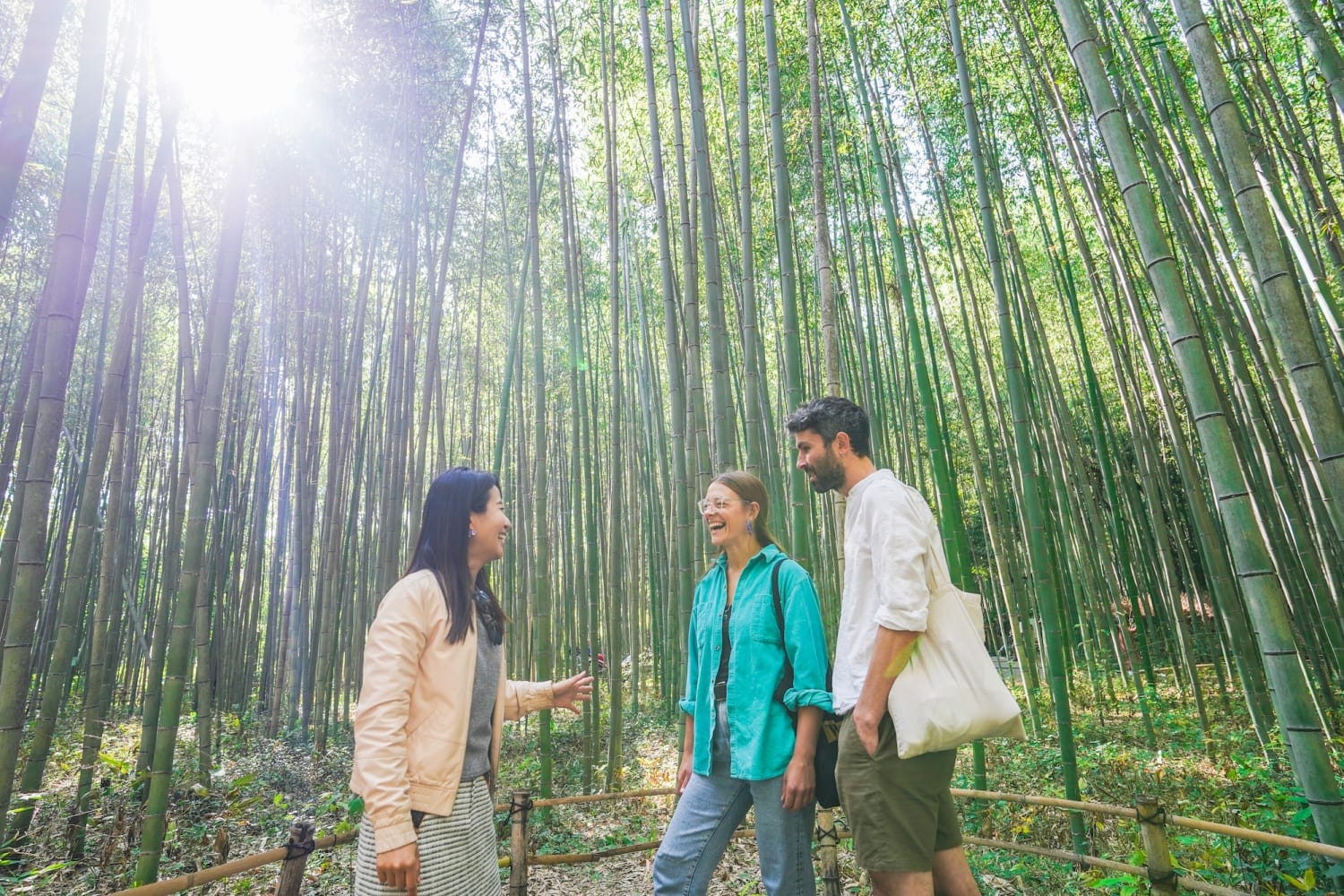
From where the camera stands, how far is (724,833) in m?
1.36

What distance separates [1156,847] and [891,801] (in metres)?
0.83

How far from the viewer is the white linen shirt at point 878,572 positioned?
114cm

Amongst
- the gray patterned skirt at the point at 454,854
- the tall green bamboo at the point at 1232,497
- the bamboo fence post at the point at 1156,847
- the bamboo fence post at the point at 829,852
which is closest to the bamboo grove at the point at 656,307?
the tall green bamboo at the point at 1232,497

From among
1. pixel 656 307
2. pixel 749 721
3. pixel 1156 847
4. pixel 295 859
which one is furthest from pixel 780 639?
pixel 656 307

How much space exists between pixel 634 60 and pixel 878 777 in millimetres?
4872

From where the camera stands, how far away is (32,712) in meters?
5.66

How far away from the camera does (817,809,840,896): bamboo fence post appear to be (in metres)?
1.77

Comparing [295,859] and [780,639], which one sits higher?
[780,639]

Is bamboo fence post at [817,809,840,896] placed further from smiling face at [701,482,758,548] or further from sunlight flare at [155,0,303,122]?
sunlight flare at [155,0,303,122]

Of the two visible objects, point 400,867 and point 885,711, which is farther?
point 885,711

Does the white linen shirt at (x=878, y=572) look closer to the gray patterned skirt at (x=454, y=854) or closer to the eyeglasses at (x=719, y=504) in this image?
the eyeglasses at (x=719, y=504)

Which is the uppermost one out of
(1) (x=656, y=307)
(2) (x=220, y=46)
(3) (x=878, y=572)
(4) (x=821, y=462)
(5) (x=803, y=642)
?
(1) (x=656, y=307)

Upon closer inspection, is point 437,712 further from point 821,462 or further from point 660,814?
point 660,814

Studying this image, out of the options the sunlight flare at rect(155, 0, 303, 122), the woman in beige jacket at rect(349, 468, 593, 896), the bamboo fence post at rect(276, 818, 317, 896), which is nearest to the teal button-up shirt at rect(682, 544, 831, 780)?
the woman in beige jacket at rect(349, 468, 593, 896)
